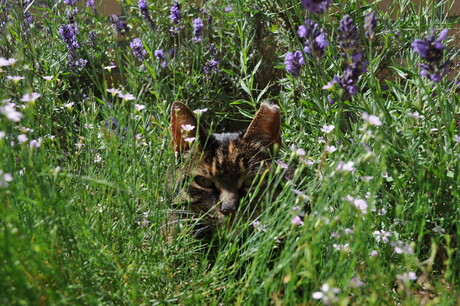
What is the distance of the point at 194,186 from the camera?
208cm

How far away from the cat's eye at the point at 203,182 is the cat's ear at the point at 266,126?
0.81 feet

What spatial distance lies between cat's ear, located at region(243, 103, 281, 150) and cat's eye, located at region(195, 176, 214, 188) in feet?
0.81

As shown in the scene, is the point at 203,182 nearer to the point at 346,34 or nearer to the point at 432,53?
the point at 346,34

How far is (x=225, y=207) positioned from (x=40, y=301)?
0.88 meters

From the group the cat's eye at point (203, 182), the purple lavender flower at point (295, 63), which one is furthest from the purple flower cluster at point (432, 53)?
the cat's eye at point (203, 182)

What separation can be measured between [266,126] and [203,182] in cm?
36

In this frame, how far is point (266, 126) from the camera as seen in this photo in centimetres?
207

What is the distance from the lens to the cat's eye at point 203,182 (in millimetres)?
2111

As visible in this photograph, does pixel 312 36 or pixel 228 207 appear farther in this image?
pixel 228 207

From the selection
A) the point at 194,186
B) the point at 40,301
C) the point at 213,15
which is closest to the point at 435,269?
the point at 194,186

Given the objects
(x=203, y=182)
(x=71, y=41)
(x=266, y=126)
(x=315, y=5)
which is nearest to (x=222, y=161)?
(x=203, y=182)

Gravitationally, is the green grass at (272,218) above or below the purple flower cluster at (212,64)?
below

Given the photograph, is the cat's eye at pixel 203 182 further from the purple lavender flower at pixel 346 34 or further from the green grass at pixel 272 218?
the purple lavender flower at pixel 346 34

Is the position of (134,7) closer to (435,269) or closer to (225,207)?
(225,207)
